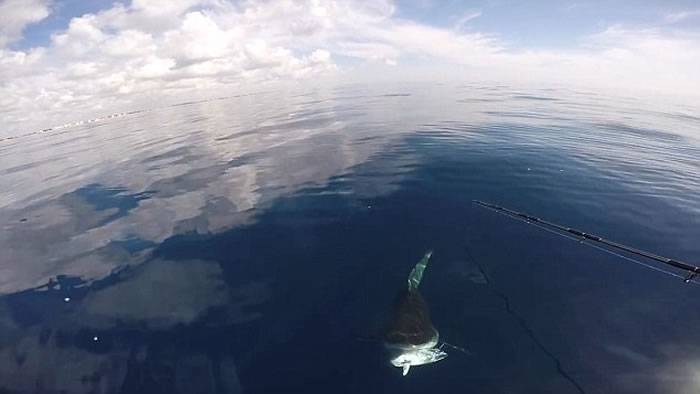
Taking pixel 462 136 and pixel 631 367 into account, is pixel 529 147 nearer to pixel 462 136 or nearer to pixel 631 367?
pixel 462 136

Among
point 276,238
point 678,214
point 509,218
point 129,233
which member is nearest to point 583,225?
point 509,218

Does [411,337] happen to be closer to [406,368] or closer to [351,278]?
[406,368]

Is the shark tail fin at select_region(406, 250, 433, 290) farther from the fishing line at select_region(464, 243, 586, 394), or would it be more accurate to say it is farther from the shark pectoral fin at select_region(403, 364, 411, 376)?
the shark pectoral fin at select_region(403, 364, 411, 376)

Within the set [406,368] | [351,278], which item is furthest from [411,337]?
[351,278]

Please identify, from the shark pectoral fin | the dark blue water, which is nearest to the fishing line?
the dark blue water

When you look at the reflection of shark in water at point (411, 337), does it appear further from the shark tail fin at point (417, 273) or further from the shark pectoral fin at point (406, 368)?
the shark tail fin at point (417, 273)

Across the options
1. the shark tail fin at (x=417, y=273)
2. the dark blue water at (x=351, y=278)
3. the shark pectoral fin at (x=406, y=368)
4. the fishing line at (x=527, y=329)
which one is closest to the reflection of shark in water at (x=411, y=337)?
the shark pectoral fin at (x=406, y=368)
